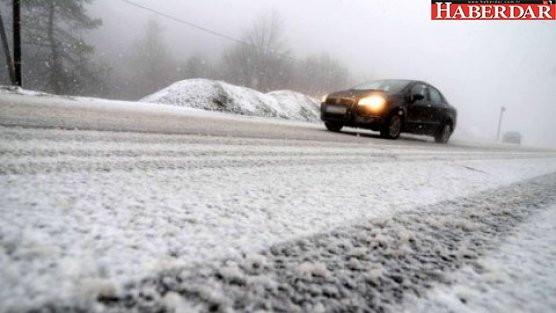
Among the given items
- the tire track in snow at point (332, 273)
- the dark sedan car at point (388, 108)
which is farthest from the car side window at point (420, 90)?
the tire track in snow at point (332, 273)

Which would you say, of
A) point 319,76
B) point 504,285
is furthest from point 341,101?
point 319,76

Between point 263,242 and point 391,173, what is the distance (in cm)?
146

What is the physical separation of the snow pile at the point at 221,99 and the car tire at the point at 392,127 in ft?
24.6

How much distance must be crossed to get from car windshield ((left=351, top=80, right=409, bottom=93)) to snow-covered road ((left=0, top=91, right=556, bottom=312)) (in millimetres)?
5490

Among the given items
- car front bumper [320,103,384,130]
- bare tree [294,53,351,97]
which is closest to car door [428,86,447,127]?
car front bumper [320,103,384,130]

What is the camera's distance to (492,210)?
48.7 inches

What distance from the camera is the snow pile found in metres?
12.7

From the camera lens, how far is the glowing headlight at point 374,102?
19.6ft

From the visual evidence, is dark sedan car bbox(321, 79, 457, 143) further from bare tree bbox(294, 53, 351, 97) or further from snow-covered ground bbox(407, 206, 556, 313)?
bare tree bbox(294, 53, 351, 97)

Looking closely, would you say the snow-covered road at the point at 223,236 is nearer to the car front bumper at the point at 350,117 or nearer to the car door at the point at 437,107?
the car front bumper at the point at 350,117

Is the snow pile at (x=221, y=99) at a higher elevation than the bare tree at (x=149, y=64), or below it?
below

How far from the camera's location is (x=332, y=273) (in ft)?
1.96

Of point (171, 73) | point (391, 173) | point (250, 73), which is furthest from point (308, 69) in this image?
point (391, 173)

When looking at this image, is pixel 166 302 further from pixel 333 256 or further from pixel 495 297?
pixel 495 297
